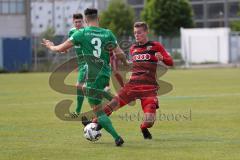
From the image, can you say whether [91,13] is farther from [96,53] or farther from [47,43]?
[47,43]

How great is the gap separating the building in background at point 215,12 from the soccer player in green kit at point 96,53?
8868 centimetres

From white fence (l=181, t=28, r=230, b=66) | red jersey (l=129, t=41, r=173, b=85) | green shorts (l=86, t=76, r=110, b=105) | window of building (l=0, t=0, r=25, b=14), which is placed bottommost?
white fence (l=181, t=28, r=230, b=66)

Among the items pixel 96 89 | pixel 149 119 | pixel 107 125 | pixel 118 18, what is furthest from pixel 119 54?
pixel 118 18

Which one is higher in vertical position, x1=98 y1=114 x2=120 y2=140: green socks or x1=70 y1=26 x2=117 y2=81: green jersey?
x1=70 y1=26 x2=117 y2=81: green jersey

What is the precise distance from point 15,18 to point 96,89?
6839cm

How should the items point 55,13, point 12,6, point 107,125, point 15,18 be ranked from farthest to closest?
1. point 55,13
2. point 15,18
3. point 12,6
4. point 107,125

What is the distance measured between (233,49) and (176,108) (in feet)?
147

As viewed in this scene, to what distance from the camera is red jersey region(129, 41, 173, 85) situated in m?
13.0

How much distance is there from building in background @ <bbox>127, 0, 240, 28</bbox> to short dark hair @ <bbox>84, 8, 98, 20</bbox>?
89038 mm

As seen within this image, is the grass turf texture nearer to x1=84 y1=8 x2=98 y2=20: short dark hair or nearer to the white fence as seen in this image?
x1=84 y1=8 x2=98 y2=20: short dark hair

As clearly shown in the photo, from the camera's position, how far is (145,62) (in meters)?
13.0

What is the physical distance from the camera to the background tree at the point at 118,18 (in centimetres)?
7581

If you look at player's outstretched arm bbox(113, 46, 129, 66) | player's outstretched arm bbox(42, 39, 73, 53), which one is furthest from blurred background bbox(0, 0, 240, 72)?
player's outstretched arm bbox(42, 39, 73, 53)

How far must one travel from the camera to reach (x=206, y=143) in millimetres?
11875
